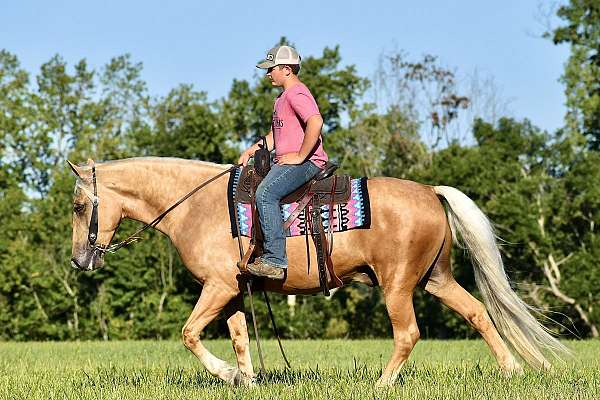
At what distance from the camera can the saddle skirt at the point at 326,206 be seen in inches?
331

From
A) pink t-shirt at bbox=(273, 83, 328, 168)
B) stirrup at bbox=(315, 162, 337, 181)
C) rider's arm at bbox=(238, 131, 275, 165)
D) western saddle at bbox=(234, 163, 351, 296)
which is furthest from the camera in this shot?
rider's arm at bbox=(238, 131, 275, 165)

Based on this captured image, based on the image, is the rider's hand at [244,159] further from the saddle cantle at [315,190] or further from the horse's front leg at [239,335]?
the horse's front leg at [239,335]

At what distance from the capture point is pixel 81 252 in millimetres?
8969

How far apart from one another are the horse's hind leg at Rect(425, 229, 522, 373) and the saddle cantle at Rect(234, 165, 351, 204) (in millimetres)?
1161

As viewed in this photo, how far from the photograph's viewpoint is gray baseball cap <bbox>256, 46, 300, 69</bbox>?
333 inches

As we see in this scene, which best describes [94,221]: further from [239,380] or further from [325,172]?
[325,172]

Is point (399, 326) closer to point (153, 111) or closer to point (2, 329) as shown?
point (2, 329)

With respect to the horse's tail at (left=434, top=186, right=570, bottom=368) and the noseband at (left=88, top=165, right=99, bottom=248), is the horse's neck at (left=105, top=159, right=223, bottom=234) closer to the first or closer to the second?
the noseband at (left=88, top=165, right=99, bottom=248)

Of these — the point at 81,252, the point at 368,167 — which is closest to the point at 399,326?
the point at 81,252

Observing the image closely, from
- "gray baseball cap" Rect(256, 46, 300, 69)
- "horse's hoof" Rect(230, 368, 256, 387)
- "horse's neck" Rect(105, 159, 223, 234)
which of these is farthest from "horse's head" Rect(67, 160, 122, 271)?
"gray baseball cap" Rect(256, 46, 300, 69)

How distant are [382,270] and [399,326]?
538 millimetres

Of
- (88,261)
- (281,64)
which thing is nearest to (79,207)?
(88,261)

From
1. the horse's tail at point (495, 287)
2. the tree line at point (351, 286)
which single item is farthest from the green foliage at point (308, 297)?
the horse's tail at point (495, 287)

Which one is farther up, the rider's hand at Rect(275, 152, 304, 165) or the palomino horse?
the rider's hand at Rect(275, 152, 304, 165)
